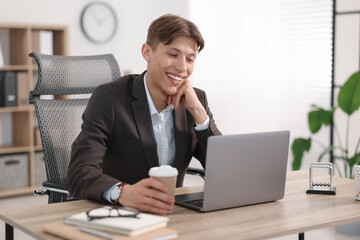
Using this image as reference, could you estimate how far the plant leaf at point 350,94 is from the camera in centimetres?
387

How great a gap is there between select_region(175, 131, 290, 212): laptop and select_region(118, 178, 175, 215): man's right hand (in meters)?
0.12

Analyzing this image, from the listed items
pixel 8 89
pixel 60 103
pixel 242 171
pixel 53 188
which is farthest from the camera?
pixel 8 89

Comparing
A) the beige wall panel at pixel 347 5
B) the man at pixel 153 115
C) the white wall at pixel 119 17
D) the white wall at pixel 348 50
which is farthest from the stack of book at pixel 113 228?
the white wall at pixel 119 17

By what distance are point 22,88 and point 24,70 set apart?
200mm

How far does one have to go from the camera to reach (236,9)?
568 cm

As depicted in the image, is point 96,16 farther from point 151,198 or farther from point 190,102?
point 151,198

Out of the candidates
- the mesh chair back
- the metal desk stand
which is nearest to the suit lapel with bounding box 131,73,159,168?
the mesh chair back

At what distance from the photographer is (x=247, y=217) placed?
67.7 inches

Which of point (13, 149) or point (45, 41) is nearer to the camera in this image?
point (13, 149)

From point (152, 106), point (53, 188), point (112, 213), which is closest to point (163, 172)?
point (112, 213)

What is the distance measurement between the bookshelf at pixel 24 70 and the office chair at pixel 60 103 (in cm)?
229

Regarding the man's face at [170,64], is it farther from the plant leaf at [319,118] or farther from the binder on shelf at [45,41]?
the binder on shelf at [45,41]

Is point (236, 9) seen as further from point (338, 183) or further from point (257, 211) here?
point (257, 211)

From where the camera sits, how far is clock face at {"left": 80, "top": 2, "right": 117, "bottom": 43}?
18.3 ft
